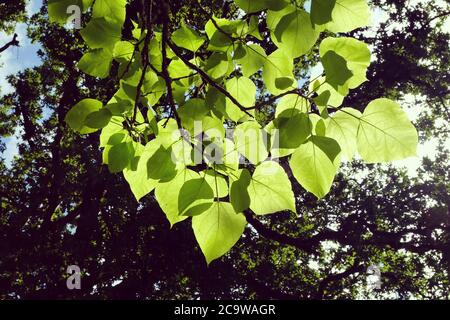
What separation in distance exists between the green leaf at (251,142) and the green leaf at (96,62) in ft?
1.22

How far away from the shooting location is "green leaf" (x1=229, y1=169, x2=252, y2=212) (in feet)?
2.25

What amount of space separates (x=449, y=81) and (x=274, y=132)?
13261mm

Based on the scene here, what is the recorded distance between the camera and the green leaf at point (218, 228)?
73cm

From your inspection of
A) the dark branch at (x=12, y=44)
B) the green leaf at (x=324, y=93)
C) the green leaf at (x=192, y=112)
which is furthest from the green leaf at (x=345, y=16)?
the dark branch at (x=12, y=44)

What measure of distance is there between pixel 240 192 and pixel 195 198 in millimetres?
87

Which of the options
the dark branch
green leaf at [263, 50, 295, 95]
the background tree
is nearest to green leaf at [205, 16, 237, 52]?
green leaf at [263, 50, 295, 95]

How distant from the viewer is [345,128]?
2.48 ft

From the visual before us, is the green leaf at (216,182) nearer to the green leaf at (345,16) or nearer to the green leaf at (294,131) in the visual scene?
the green leaf at (294,131)

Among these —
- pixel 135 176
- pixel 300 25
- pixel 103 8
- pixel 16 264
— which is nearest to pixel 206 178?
pixel 135 176

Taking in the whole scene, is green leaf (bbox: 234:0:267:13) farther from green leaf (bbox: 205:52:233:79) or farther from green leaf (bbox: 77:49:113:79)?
green leaf (bbox: 77:49:113:79)

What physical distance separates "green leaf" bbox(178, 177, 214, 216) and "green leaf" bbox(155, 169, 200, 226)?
0.05 m

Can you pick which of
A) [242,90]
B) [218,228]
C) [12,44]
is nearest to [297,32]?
[242,90]

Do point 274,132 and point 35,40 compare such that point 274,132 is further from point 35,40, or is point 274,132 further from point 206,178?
point 35,40

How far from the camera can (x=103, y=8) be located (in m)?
0.87
